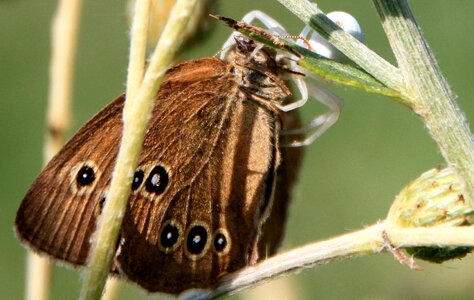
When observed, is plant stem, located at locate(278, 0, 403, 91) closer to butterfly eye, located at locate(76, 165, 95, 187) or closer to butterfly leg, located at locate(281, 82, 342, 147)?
butterfly leg, located at locate(281, 82, 342, 147)

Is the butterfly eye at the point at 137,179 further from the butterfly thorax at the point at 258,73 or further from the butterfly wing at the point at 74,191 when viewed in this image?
the butterfly thorax at the point at 258,73

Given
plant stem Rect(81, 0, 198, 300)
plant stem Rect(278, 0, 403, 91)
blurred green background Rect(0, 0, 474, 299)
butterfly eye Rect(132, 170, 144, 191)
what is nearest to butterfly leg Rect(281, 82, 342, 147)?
butterfly eye Rect(132, 170, 144, 191)

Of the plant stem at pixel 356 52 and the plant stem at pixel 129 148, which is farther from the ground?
the plant stem at pixel 356 52

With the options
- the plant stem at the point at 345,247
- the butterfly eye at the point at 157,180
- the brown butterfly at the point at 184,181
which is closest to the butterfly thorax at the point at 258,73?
the brown butterfly at the point at 184,181

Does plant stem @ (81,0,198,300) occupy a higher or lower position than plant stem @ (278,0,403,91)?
lower

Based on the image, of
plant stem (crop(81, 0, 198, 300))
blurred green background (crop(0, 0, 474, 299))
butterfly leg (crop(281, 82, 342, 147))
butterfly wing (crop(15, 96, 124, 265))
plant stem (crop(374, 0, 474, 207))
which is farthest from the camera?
blurred green background (crop(0, 0, 474, 299))

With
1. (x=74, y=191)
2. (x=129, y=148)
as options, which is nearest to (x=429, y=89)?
(x=129, y=148)
